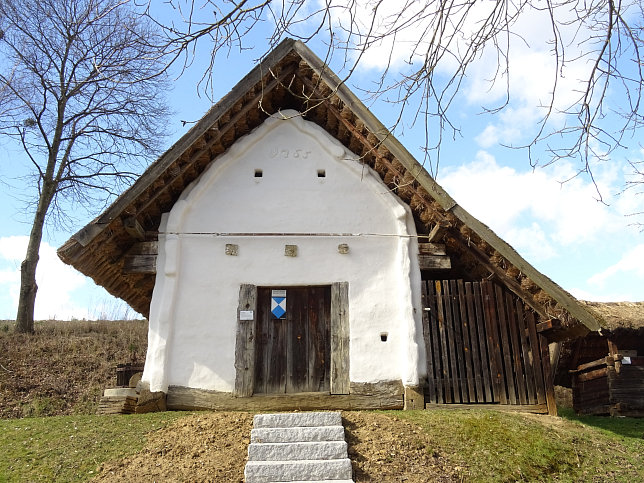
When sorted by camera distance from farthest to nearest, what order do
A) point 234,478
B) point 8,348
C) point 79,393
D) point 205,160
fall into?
1. point 8,348
2. point 79,393
3. point 205,160
4. point 234,478

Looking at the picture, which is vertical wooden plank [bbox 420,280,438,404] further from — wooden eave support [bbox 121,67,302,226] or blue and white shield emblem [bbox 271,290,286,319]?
wooden eave support [bbox 121,67,302,226]

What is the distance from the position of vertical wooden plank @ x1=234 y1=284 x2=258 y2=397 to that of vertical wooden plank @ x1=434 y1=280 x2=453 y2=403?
2794mm

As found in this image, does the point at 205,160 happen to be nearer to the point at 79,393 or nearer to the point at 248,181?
the point at 248,181

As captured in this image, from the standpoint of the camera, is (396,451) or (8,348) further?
(8,348)

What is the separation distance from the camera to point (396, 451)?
20.4ft

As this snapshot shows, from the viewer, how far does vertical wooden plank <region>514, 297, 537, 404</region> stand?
8.22 metres

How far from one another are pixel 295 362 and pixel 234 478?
2915mm

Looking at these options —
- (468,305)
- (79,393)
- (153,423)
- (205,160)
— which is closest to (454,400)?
(468,305)

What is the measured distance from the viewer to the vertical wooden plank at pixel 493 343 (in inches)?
322

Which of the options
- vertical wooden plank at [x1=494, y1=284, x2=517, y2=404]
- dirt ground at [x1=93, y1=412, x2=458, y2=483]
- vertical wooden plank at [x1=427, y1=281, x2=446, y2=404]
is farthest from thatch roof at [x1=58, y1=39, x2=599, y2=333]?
dirt ground at [x1=93, y1=412, x2=458, y2=483]

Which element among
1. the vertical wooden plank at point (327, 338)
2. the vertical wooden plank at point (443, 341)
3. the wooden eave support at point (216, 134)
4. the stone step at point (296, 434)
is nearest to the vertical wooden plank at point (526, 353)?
the vertical wooden plank at point (443, 341)

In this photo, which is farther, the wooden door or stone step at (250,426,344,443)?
the wooden door

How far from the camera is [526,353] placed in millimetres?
8438

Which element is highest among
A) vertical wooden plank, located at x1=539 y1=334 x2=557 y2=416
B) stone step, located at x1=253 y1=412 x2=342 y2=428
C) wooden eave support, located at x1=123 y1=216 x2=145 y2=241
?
wooden eave support, located at x1=123 y1=216 x2=145 y2=241
